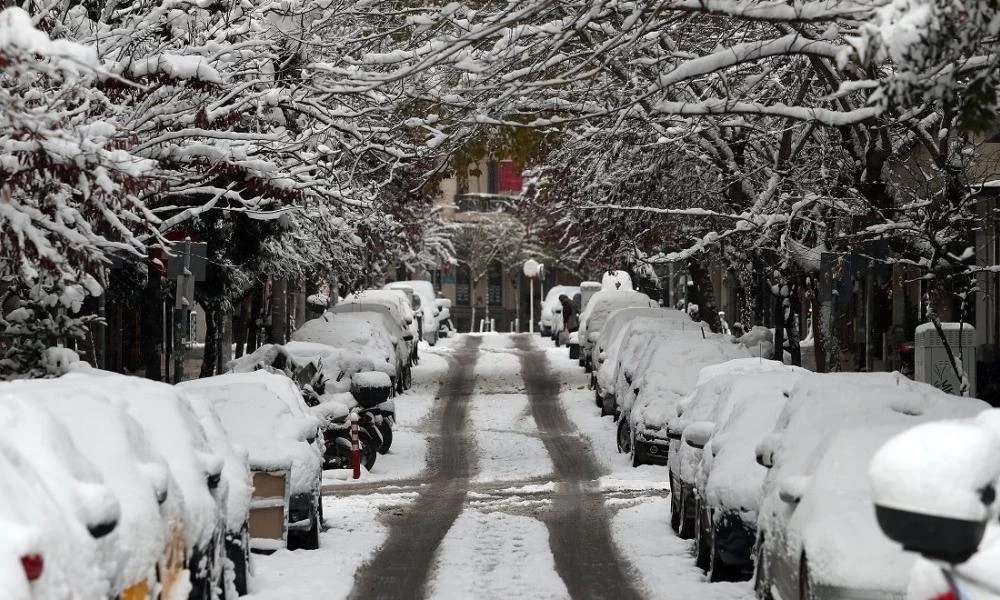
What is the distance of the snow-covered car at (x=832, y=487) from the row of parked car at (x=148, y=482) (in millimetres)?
3681

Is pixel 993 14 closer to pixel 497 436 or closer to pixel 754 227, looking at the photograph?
pixel 754 227

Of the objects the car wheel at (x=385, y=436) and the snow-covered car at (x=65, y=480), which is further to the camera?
the car wheel at (x=385, y=436)

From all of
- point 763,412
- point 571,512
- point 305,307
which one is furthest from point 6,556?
point 305,307

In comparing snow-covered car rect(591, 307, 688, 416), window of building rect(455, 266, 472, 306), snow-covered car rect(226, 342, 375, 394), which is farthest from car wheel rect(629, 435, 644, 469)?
window of building rect(455, 266, 472, 306)

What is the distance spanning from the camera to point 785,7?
11320 millimetres

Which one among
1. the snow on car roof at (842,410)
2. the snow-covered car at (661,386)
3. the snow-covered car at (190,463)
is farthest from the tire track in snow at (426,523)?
the snow on car roof at (842,410)

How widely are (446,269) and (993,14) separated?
70.9 meters

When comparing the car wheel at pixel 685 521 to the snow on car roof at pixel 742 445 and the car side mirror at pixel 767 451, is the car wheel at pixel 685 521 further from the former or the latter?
the car side mirror at pixel 767 451

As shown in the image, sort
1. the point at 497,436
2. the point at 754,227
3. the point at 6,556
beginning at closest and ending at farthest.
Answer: the point at 6,556 → the point at 754,227 → the point at 497,436

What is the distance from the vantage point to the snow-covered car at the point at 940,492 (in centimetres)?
472

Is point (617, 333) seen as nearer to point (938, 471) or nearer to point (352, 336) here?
point (352, 336)

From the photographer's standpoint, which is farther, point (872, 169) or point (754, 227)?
point (754, 227)

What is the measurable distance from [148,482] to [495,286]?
75.9 metres

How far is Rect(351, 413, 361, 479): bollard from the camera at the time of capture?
71.2 ft
